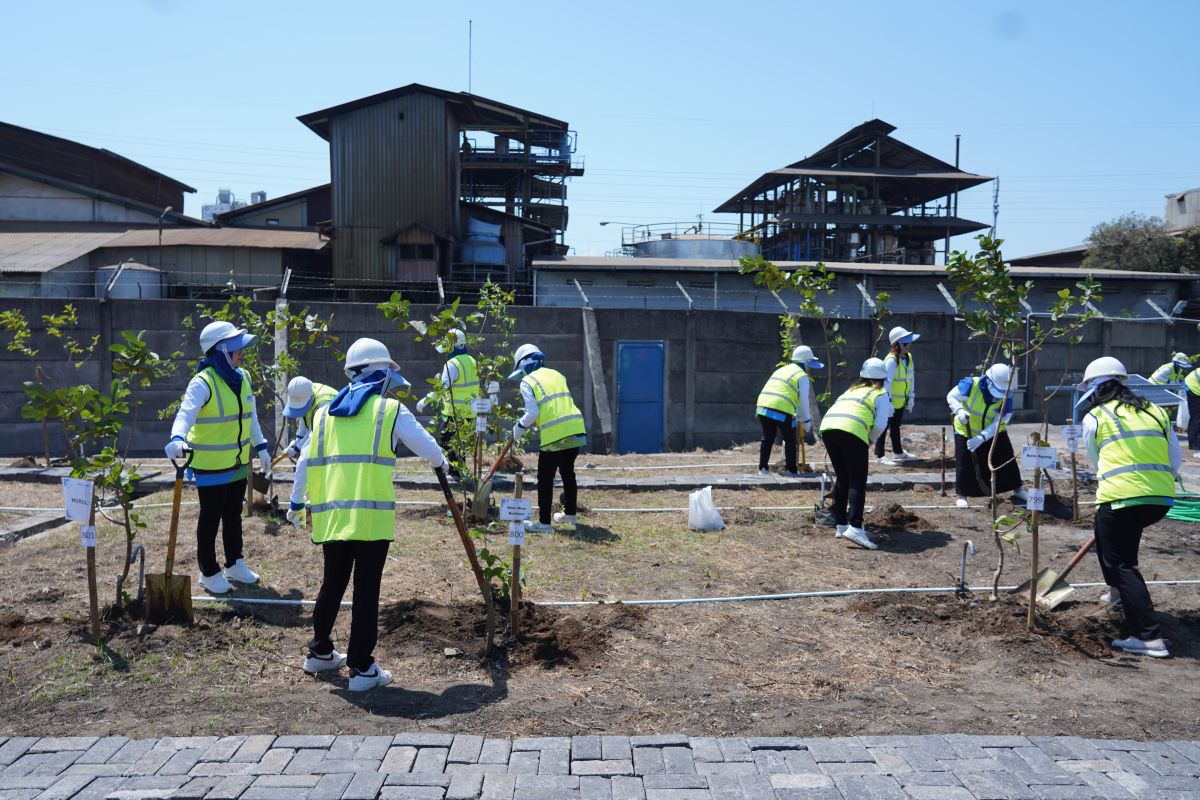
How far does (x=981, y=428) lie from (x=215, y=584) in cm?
729

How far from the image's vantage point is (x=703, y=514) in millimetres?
8914

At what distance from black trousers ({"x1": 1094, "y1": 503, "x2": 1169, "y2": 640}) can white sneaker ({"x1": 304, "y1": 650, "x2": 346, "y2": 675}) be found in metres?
4.82

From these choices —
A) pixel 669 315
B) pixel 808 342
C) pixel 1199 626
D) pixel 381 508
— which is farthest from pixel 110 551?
pixel 808 342

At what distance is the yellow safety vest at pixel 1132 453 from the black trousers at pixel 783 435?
18.0 feet

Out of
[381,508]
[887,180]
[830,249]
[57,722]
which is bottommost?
[57,722]

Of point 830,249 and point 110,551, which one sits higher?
point 830,249

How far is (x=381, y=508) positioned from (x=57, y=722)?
184cm

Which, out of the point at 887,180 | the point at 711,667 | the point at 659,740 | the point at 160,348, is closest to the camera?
the point at 659,740

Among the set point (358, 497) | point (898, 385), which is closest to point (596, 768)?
point (358, 497)

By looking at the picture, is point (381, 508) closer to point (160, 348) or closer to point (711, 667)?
point (711, 667)

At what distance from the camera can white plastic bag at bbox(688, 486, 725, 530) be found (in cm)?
891

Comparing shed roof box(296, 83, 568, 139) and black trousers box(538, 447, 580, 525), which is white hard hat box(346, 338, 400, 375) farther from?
shed roof box(296, 83, 568, 139)

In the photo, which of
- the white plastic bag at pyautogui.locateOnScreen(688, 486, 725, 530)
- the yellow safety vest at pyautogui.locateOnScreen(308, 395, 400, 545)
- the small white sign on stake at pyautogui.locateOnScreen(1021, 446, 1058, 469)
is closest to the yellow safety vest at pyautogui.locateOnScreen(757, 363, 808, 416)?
the white plastic bag at pyautogui.locateOnScreen(688, 486, 725, 530)

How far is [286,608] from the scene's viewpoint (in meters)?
6.32
